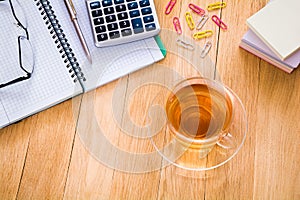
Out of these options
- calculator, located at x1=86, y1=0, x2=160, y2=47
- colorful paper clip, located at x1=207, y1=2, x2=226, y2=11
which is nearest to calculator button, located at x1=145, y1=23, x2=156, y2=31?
calculator, located at x1=86, y1=0, x2=160, y2=47

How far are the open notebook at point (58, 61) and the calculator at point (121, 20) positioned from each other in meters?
0.02

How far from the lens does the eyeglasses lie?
2.75 feet

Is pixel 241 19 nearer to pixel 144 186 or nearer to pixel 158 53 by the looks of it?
pixel 158 53

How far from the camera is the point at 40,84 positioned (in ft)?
2.76

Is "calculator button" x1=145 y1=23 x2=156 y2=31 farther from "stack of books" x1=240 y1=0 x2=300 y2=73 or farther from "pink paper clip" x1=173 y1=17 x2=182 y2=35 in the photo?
"stack of books" x1=240 y1=0 x2=300 y2=73

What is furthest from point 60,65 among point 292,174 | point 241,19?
point 292,174

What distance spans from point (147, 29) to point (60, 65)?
17 centimetres

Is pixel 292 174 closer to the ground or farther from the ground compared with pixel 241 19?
closer to the ground

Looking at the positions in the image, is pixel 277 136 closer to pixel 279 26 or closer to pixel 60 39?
pixel 279 26

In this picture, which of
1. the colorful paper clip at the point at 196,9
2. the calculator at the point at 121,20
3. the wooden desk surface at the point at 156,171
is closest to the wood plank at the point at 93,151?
the wooden desk surface at the point at 156,171

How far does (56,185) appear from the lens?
0.80 meters

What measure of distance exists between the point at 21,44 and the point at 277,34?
46 centimetres

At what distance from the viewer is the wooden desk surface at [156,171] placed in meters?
0.80

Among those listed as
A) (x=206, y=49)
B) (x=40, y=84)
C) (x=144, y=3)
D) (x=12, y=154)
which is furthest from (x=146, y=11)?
(x=12, y=154)
